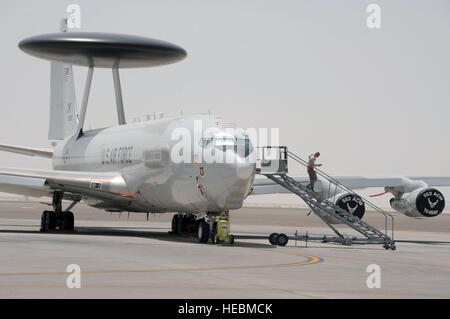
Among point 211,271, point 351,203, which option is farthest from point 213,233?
point 211,271

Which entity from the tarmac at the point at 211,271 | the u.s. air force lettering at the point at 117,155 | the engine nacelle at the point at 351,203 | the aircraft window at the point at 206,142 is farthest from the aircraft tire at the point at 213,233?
the engine nacelle at the point at 351,203

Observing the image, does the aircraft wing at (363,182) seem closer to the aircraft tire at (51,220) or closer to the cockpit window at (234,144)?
the cockpit window at (234,144)

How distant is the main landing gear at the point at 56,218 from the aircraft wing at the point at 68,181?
1.73m

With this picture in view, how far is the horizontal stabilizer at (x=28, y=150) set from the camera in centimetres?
4322

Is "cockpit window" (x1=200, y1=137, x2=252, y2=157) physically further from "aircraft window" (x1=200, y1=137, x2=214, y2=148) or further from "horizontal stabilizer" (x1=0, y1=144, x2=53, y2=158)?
"horizontal stabilizer" (x1=0, y1=144, x2=53, y2=158)

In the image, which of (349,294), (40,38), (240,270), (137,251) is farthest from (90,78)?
(349,294)

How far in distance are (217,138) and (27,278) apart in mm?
13911

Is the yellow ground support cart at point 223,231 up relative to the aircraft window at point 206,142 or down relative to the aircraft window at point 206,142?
down

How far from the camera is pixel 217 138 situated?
28562 mm

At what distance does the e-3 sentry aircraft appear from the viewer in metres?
28.2

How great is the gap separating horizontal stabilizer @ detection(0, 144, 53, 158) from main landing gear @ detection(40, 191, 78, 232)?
6.56 meters

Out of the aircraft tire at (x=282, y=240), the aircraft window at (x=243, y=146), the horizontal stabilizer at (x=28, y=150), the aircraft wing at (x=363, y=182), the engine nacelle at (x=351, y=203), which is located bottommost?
the aircraft tire at (x=282, y=240)

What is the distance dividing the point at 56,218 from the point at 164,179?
8.38 meters
